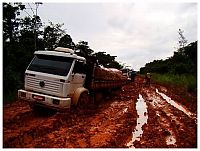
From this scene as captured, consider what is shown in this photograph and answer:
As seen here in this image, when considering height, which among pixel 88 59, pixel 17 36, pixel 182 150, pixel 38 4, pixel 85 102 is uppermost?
pixel 38 4

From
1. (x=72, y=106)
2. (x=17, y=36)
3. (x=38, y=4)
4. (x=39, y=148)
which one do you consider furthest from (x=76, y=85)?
(x=17, y=36)

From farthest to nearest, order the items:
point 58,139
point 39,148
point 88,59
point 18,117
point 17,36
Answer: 1. point 17,36
2. point 88,59
3. point 18,117
4. point 58,139
5. point 39,148

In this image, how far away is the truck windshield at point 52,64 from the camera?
37.2ft

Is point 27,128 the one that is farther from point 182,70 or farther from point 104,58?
point 182,70

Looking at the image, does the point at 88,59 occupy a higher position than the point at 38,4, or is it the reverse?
the point at 38,4

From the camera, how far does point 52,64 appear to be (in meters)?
11.5

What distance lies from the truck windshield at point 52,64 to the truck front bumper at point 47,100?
2.75 feet

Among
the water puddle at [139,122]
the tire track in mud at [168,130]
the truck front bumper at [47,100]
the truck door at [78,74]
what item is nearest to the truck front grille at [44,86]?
the truck front bumper at [47,100]

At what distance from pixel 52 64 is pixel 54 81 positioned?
0.67 m

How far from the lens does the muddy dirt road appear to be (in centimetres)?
853

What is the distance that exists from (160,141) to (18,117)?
201 inches

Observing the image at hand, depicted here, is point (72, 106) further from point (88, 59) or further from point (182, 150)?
point (182, 150)

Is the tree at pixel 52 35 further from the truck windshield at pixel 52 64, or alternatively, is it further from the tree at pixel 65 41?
the truck windshield at pixel 52 64

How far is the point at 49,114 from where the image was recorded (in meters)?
12.4
